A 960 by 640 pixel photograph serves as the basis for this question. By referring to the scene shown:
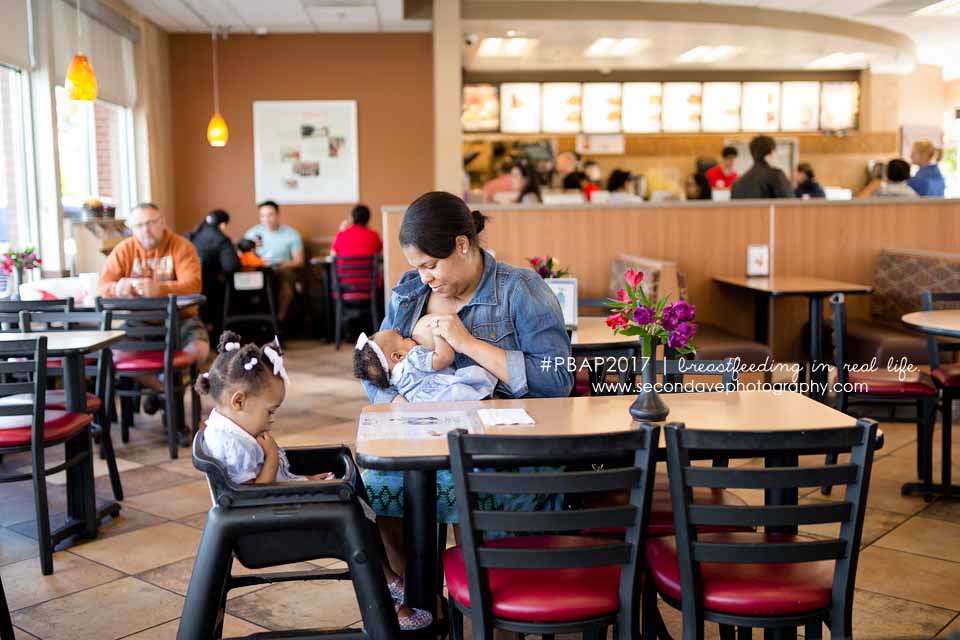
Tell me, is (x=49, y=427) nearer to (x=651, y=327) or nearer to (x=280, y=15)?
(x=651, y=327)

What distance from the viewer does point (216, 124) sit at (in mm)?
9797

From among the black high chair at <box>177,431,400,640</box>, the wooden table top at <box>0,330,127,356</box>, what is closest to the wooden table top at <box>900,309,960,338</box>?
the black high chair at <box>177,431,400,640</box>

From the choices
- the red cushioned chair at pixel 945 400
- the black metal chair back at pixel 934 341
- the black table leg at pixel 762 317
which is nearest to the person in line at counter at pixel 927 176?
the black table leg at pixel 762 317

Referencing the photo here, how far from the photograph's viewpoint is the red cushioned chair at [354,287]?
9.20 metres

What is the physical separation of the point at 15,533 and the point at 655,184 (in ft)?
31.6

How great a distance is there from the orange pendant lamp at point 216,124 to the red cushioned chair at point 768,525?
8.67 meters

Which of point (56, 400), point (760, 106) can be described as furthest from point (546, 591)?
point (760, 106)

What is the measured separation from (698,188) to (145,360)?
287 inches

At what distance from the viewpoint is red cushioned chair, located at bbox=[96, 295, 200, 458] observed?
5066 mm

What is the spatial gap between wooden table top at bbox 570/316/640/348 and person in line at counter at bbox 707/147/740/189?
642 cm

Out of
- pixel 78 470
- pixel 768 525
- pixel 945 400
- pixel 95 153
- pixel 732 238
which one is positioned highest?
pixel 95 153

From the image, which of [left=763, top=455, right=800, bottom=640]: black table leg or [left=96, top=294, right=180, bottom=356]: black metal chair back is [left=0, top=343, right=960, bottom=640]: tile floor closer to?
[left=763, top=455, right=800, bottom=640]: black table leg

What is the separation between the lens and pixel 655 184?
1223 centimetres

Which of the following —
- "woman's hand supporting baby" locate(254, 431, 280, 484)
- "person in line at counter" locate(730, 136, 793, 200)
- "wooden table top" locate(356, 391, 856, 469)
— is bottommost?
"woman's hand supporting baby" locate(254, 431, 280, 484)
